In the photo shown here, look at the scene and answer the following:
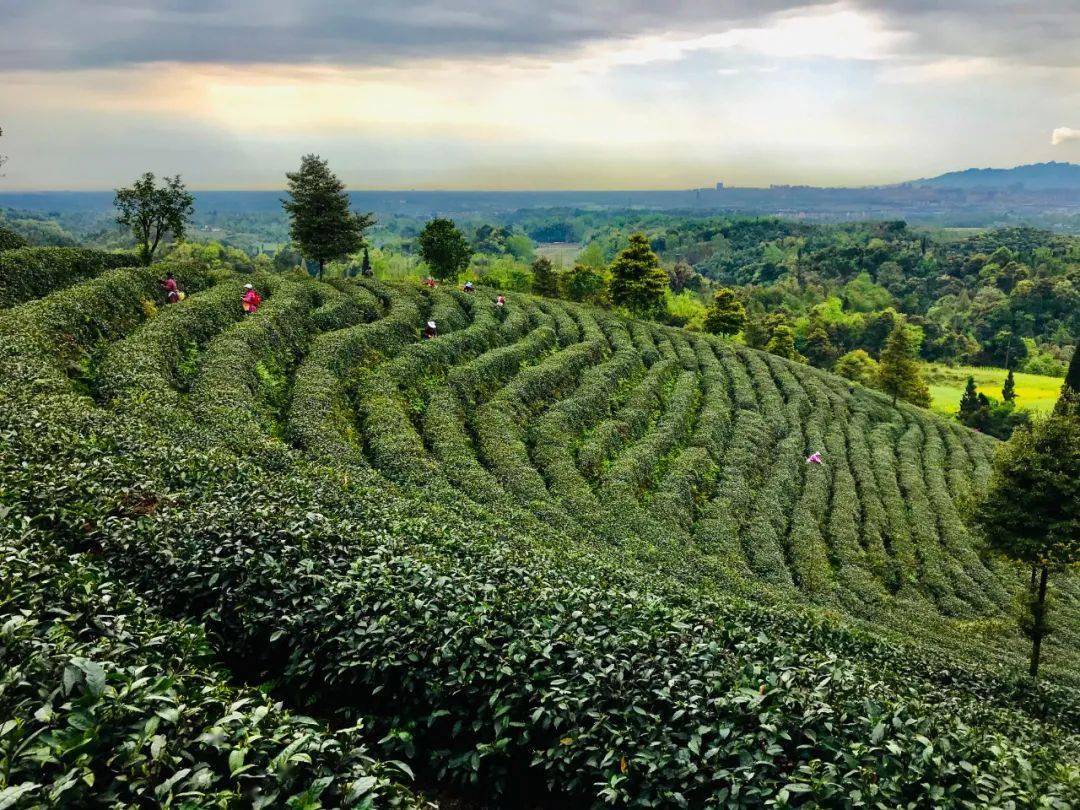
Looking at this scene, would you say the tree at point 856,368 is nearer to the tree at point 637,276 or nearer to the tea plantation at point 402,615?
the tree at point 637,276

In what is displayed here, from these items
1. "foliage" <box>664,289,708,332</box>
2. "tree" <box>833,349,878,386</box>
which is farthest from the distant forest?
"tree" <box>833,349,878,386</box>

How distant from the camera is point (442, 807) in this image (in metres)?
6.10

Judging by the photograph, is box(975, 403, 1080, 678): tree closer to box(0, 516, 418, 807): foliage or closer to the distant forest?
box(0, 516, 418, 807): foliage

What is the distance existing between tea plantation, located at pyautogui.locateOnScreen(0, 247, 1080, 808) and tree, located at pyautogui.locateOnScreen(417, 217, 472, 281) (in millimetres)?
33609

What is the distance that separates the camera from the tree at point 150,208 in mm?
43719

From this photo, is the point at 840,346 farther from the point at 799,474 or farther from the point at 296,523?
the point at 296,523

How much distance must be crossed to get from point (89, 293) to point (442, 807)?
2406 centimetres

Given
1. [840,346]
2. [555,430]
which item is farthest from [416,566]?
[840,346]

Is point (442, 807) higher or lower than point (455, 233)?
lower

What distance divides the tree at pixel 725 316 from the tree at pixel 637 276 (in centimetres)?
1333

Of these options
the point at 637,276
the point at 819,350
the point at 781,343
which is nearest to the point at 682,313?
the point at 819,350

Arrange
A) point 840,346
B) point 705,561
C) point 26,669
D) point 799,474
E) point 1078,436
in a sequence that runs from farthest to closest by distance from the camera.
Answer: point 840,346 < point 799,474 < point 705,561 < point 1078,436 < point 26,669

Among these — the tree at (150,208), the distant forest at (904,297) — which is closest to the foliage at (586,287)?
the distant forest at (904,297)

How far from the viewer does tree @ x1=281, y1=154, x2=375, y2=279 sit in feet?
149
